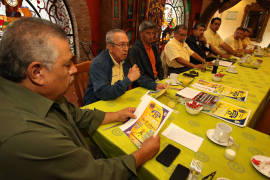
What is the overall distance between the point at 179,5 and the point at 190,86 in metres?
5.38

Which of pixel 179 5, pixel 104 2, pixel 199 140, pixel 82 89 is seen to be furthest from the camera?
pixel 179 5

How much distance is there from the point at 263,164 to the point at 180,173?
1.45 feet

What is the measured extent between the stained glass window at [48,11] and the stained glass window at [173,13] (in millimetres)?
3458

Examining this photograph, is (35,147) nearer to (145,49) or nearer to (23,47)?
(23,47)

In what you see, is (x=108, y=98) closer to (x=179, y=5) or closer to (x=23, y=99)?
(x=23, y=99)

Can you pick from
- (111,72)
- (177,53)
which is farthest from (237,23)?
(111,72)

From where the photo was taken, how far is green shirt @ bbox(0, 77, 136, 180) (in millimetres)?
455

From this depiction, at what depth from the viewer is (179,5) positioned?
5898 mm

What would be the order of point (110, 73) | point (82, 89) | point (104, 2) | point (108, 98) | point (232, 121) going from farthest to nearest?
point (104, 2), point (82, 89), point (110, 73), point (108, 98), point (232, 121)

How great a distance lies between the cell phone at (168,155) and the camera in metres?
0.76

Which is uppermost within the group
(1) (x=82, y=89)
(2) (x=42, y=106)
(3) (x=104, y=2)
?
(3) (x=104, y=2)

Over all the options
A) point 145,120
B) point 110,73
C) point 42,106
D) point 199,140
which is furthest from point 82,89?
point 199,140

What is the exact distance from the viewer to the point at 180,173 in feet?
2.29

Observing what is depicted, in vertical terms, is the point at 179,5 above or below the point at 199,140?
above
